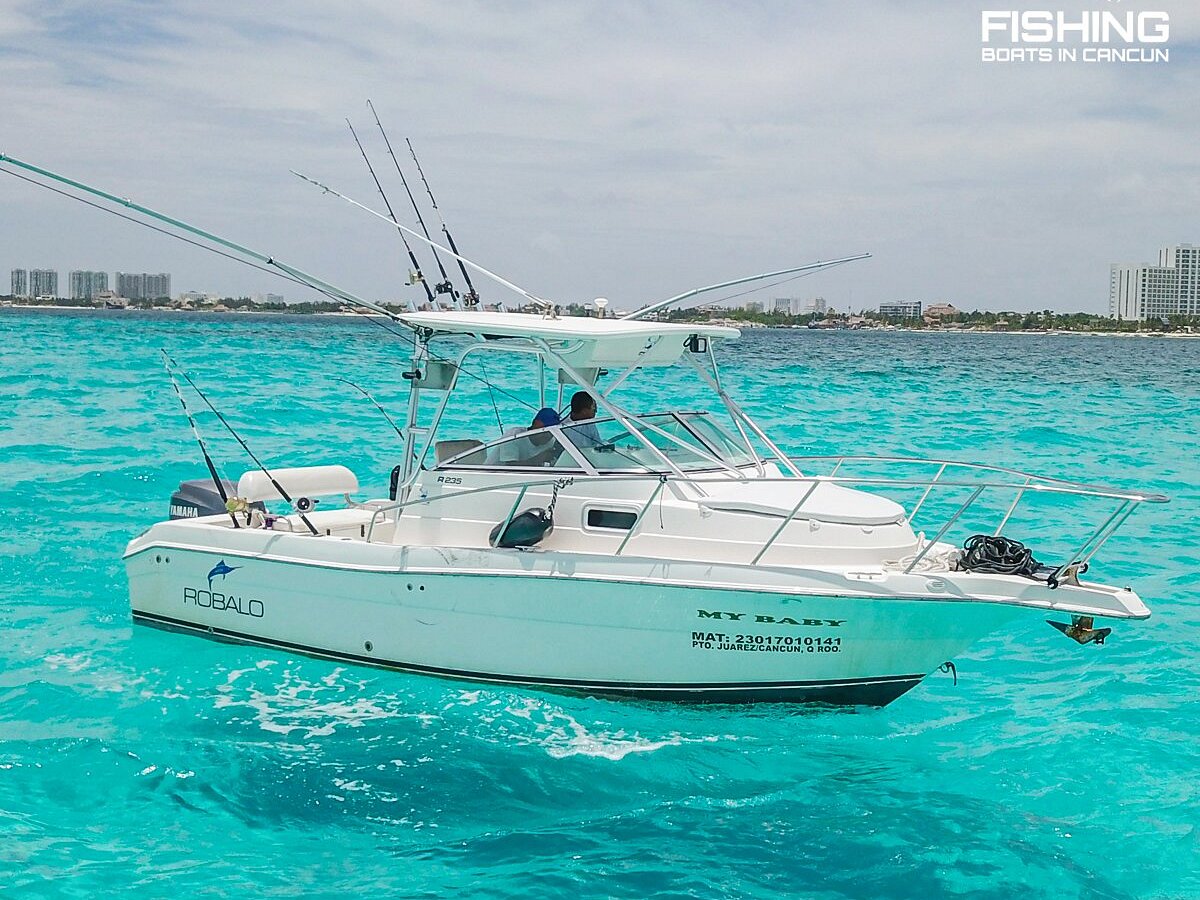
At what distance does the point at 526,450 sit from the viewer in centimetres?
897

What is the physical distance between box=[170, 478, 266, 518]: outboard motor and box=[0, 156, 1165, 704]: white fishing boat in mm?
582

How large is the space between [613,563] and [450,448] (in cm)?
209

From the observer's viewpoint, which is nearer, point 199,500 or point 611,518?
point 611,518

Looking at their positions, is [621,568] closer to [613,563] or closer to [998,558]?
[613,563]

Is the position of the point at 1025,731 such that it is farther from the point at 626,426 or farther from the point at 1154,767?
the point at 626,426

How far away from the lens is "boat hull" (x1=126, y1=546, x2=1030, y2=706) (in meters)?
7.91

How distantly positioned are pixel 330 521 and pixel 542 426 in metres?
2.43

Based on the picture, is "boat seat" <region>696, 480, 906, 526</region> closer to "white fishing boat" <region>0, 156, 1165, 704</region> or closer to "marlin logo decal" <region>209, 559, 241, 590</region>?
"white fishing boat" <region>0, 156, 1165, 704</region>

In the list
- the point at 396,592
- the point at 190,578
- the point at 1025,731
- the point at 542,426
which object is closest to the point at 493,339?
the point at 542,426

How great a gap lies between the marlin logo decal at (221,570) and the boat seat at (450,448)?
6.34ft

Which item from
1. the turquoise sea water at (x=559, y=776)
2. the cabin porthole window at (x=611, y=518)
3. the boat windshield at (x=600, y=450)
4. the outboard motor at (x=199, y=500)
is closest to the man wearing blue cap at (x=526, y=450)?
the boat windshield at (x=600, y=450)

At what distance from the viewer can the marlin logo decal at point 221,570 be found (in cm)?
961

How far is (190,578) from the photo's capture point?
9.84m

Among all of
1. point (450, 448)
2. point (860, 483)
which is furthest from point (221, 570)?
point (860, 483)
